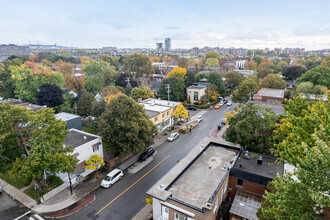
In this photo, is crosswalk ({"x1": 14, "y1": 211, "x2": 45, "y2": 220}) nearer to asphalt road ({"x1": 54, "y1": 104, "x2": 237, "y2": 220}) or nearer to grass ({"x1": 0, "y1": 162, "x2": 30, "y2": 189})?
asphalt road ({"x1": 54, "y1": 104, "x2": 237, "y2": 220})

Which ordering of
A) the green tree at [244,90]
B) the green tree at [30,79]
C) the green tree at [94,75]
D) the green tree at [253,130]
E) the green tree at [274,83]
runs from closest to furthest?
the green tree at [253,130] → the green tree at [244,90] → the green tree at [30,79] → the green tree at [94,75] → the green tree at [274,83]

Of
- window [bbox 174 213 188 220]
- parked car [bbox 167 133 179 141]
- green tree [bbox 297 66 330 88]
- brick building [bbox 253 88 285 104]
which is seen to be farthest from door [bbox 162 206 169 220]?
green tree [bbox 297 66 330 88]

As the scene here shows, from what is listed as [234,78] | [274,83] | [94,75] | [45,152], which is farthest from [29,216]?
[274,83]

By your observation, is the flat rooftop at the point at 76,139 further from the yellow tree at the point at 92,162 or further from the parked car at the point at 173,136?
the parked car at the point at 173,136

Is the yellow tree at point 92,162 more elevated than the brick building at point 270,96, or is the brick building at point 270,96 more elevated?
the brick building at point 270,96

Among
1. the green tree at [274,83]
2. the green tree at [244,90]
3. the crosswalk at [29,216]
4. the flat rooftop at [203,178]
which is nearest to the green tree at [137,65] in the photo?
the green tree at [244,90]

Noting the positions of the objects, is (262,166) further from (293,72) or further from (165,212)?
(293,72)
